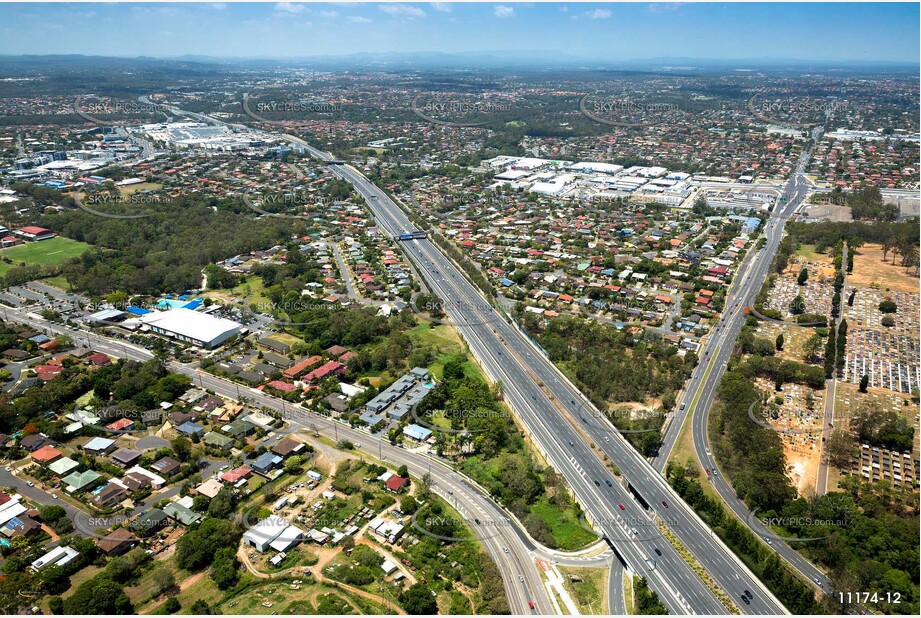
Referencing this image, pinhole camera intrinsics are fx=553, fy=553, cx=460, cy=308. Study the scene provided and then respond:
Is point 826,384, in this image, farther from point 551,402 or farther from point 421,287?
point 421,287

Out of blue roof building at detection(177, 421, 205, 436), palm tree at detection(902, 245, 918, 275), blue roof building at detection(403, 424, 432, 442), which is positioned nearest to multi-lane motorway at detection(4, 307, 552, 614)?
blue roof building at detection(403, 424, 432, 442)

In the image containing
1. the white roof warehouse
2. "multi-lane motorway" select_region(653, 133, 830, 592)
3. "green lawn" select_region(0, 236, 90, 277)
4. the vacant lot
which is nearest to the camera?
"multi-lane motorway" select_region(653, 133, 830, 592)

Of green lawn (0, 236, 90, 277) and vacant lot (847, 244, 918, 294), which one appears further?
green lawn (0, 236, 90, 277)

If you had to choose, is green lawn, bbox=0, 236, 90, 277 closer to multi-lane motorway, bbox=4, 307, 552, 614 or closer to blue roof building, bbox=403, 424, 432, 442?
multi-lane motorway, bbox=4, 307, 552, 614

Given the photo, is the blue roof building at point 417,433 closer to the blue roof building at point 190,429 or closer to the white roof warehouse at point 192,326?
the blue roof building at point 190,429

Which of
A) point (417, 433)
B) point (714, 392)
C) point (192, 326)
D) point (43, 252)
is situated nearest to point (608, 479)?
point (417, 433)

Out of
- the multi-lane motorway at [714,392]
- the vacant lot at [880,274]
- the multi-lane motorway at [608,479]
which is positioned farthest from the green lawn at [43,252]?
the vacant lot at [880,274]

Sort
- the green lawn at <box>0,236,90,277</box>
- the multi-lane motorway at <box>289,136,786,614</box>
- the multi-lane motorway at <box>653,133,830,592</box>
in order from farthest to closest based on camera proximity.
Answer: the green lawn at <box>0,236,90,277</box> → the multi-lane motorway at <box>653,133,830,592</box> → the multi-lane motorway at <box>289,136,786,614</box>

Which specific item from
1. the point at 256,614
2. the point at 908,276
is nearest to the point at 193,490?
the point at 256,614
